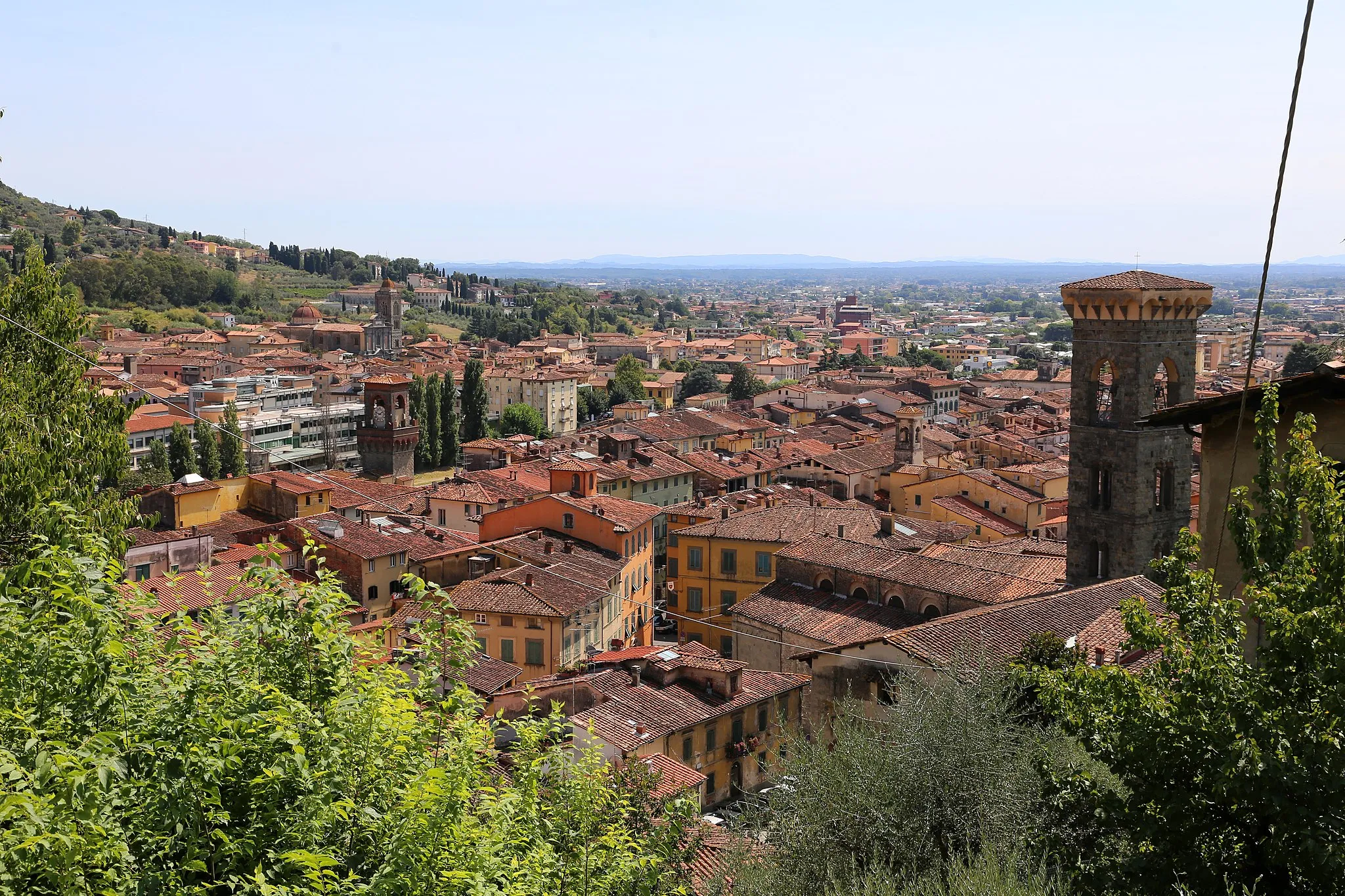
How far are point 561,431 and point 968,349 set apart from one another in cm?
6937

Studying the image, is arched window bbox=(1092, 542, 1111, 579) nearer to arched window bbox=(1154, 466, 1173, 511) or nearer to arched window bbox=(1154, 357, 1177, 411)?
arched window bbox=(1154, 466, 1173, 511)

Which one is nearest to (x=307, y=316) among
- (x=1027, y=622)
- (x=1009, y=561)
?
(x=1009, y=561)

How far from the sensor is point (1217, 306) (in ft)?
653

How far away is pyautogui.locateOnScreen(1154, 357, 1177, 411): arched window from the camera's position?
68.4 ft

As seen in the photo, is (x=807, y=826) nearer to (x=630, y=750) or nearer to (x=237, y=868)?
(x=237, y=868)

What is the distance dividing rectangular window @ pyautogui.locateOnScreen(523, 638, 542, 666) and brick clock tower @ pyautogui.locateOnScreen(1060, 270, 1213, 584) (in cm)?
979

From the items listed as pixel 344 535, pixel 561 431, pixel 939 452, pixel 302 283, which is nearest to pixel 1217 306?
pixel 302 283

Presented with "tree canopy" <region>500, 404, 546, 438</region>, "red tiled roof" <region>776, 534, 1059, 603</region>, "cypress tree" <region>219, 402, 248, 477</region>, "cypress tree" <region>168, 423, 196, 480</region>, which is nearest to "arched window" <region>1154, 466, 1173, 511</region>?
"red tiled roof" <region>776, 534, 1059, 603</region>

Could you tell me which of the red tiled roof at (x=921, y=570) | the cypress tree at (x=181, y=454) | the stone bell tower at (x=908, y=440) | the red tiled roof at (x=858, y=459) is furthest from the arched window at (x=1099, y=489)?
the cypress tree at (x=181, y=454)

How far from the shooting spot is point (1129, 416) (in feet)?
68.4

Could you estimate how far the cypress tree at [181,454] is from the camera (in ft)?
152

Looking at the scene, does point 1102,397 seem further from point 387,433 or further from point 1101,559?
point 387,433

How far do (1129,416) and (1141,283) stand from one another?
7.06 feet

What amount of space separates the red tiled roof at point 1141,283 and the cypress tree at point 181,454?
3491 centimetres
